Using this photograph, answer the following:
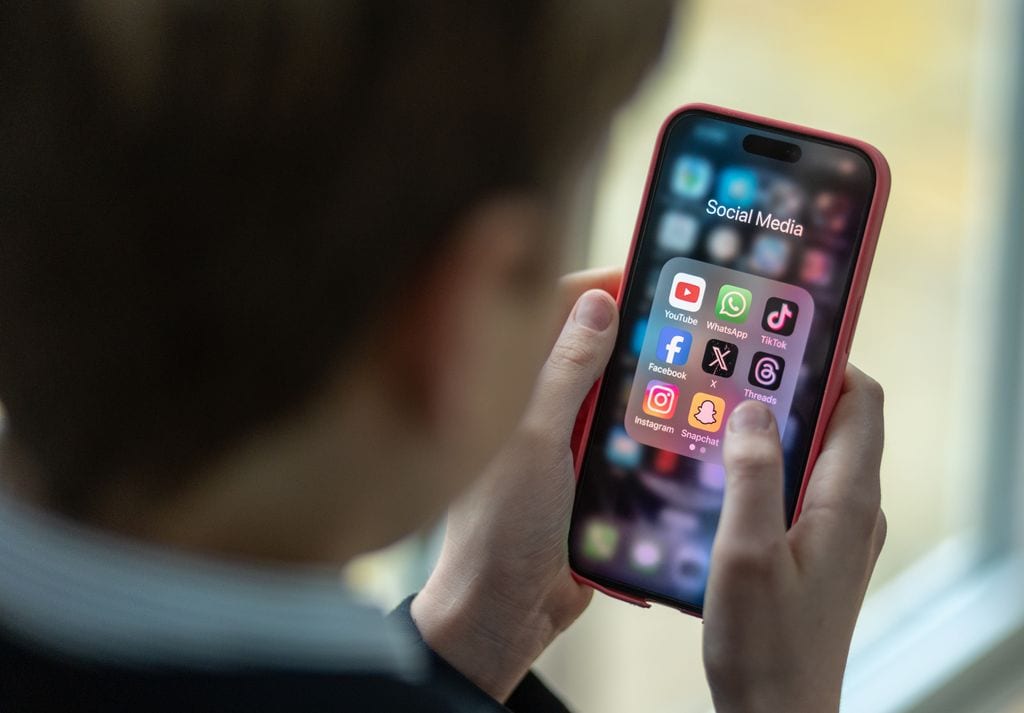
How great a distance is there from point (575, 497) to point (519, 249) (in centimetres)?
32

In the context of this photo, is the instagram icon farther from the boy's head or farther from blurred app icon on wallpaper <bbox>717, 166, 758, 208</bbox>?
the boy's head

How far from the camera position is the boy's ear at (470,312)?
0.33 m

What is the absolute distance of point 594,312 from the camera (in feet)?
2.03

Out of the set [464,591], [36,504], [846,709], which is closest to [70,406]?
[36,504]

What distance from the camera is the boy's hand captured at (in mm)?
620

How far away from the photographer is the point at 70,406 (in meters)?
0.33

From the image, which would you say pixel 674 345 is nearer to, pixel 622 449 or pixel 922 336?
pixel 622 449

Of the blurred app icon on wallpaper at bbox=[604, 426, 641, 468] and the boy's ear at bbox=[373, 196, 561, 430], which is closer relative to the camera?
the boy's ear at bbox=[373, 196, 561, 430]

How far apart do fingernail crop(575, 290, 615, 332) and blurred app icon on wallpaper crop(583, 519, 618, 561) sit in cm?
11

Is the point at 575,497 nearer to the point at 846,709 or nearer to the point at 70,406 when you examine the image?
the point at 70,406

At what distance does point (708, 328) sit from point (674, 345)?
0.02 m

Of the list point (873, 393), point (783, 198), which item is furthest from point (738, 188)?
point (873, 393)

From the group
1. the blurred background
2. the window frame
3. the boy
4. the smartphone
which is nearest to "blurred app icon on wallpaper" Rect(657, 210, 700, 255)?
the smartphone

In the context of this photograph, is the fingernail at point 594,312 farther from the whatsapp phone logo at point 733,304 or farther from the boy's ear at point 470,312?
the boy's ear at point 470,312
